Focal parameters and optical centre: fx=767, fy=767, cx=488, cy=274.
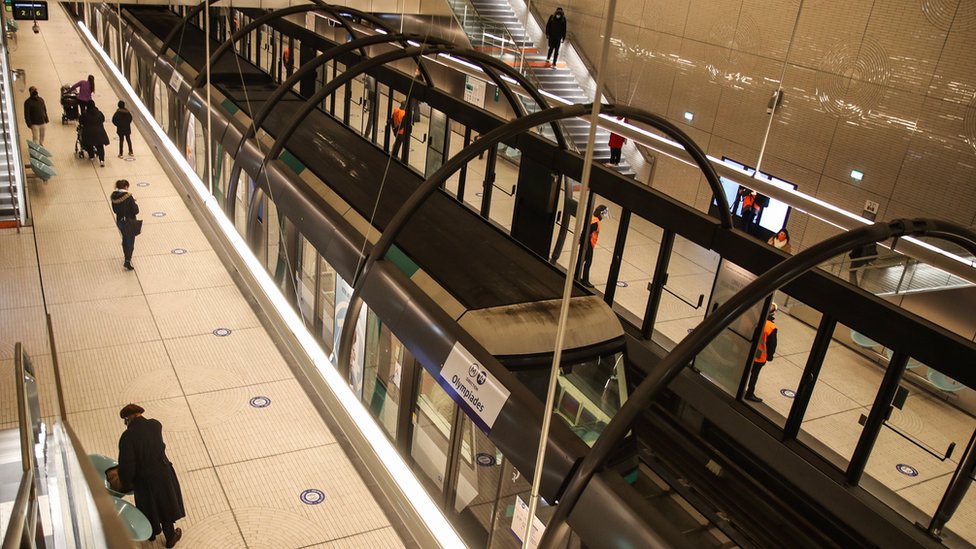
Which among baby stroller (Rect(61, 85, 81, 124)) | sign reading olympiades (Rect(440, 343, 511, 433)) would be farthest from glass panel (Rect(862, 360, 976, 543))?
baby stroller (Rect(61, 85, 81, 124))

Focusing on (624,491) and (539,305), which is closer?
(624,491)

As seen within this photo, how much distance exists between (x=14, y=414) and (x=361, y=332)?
3619 mm

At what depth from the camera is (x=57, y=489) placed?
5730 millimetres

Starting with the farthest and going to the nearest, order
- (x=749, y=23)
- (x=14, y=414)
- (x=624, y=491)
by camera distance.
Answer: (x=749, y=23), (x=14, y=414), (x=624, y=491)

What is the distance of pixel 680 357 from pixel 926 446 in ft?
23.4

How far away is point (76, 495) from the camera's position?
5605mm

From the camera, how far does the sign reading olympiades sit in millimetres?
3936

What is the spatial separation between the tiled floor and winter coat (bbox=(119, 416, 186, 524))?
59cm

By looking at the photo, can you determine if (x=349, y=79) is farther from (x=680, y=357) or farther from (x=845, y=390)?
(x=845, y=390)

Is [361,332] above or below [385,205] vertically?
below

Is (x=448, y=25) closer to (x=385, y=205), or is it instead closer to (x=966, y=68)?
(x=966, y=68)

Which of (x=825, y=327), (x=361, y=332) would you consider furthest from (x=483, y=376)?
(x=825, y=327)

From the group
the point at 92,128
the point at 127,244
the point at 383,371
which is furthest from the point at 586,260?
the point at 92,128

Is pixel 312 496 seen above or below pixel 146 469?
below
